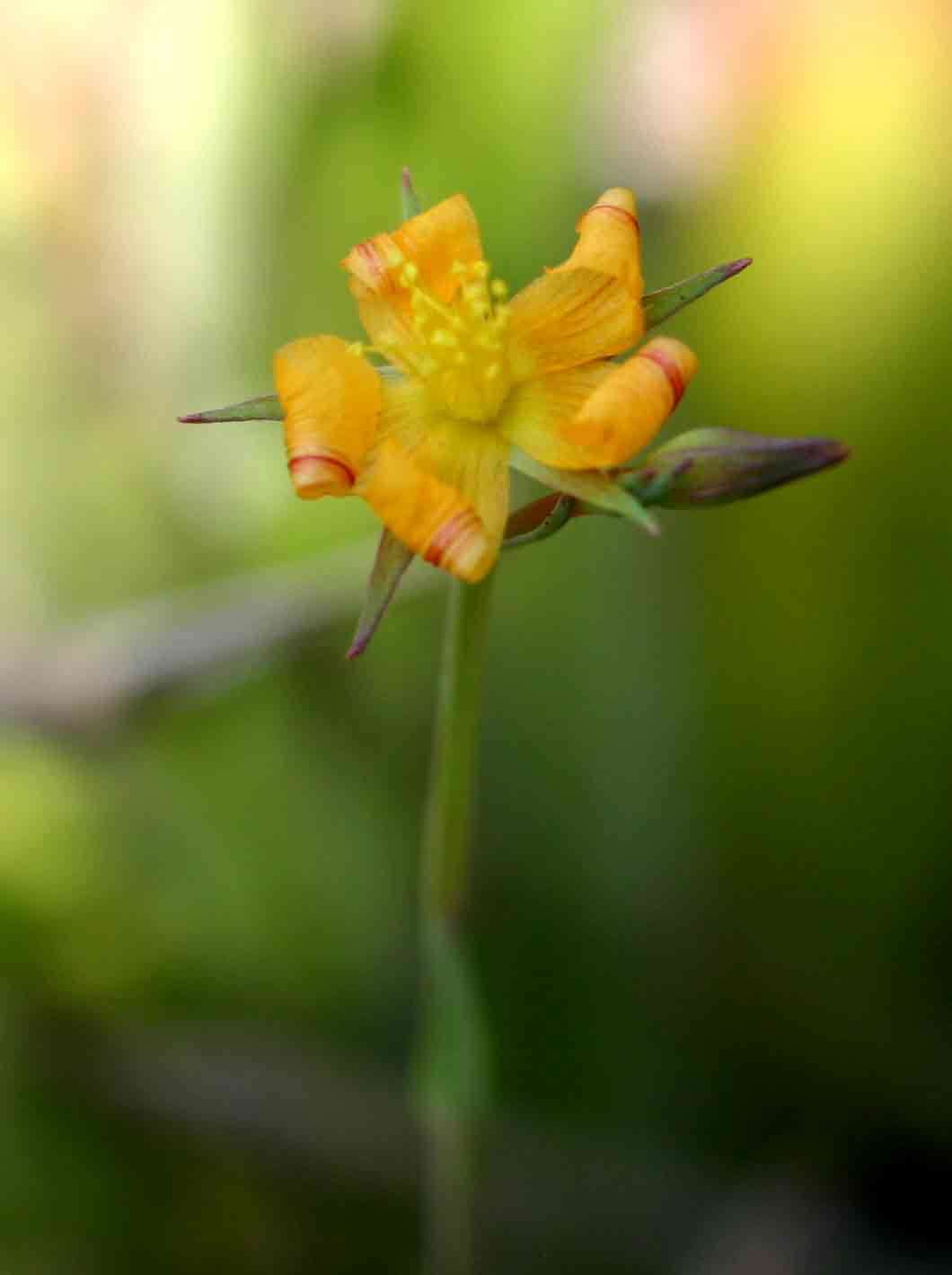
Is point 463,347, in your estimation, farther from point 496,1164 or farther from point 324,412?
point 496,1164

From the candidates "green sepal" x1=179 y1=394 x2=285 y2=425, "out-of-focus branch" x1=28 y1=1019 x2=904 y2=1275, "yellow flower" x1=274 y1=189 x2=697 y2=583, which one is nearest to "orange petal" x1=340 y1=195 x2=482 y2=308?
"yellow flower" x1=274 y1=189 x2=697 y2=583

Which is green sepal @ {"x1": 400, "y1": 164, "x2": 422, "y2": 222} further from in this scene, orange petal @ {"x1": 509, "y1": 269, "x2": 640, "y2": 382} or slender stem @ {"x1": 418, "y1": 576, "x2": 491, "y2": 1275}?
slender stem @ {"x1": 418, "y1": 576, "x2": 491, "y2": 1275}

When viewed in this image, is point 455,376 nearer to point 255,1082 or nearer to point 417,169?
point 417,169

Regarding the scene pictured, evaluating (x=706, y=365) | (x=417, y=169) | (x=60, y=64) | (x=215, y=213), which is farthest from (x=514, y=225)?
(x=60, y=64)

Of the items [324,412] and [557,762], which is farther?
[557,762]

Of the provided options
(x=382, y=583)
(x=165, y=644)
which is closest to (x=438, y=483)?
(x=382, y=583)

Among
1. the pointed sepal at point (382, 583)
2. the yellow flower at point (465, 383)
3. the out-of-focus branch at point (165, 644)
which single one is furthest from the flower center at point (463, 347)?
the out-of-focus branch at point (165, 644)

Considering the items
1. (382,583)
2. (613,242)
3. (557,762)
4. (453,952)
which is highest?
(613,242)
